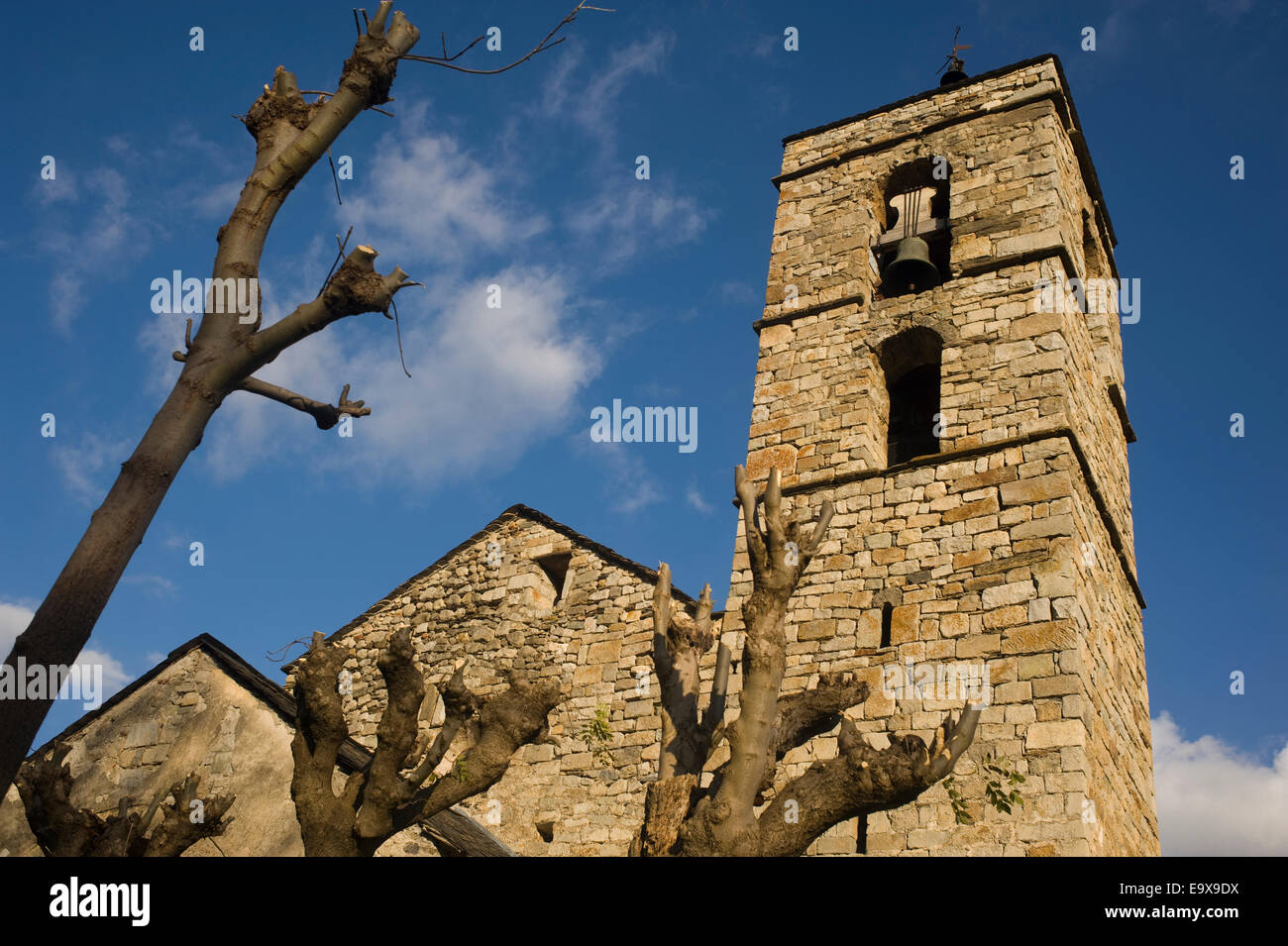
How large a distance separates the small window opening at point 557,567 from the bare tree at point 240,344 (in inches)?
293

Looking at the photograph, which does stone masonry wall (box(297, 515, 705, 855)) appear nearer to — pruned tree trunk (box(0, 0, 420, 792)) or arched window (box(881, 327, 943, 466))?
arched window (box(881, 327, 943, 466))

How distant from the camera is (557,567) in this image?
12195mm

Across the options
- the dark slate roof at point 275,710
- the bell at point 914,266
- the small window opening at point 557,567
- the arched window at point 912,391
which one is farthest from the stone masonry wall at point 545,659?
the bell at point 914,266

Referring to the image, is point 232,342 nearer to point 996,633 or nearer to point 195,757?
point 195,757

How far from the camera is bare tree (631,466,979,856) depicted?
597 cm

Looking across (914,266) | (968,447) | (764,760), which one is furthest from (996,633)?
(914,266)

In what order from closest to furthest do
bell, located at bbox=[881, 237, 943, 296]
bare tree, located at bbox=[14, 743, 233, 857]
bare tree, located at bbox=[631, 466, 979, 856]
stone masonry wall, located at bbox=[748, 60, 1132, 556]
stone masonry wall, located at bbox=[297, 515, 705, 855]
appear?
bare tree, located at bbox=[631, 466, 979, 856] → bare tree, located at bbox=[14, 743, 233, 857] → stone masonry wall, located at bbox=[748, 60, 1132, 556] → stone masonry wall, located at bbox=[297, 515, 705, 855] → bell, located at bbox=[881, 237, 943, 296]

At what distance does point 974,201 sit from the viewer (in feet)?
36.7

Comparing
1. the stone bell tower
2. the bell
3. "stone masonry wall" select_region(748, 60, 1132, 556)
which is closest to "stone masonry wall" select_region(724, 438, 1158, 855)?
the stone bell tower

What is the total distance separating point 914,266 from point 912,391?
3.92 feet

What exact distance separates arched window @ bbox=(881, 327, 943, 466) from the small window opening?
3481 mm

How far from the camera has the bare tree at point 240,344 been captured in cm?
347
